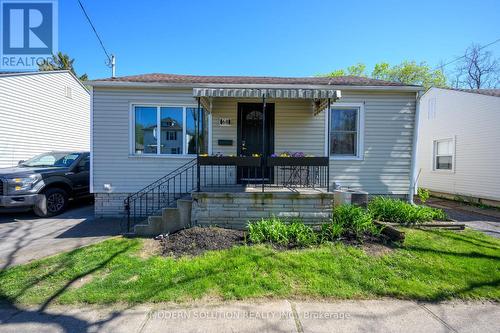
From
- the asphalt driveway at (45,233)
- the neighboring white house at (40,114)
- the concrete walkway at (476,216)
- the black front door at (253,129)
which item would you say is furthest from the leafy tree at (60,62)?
the concrete walkway at (476,216)

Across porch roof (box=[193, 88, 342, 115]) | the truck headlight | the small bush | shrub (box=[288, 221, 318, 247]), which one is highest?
porch roof (box=[193, 88, 342, 115])

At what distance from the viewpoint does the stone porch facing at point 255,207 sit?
5.55m

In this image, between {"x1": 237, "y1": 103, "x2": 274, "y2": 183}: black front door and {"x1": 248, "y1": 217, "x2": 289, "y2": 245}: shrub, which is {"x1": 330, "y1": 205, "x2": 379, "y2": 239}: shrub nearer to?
{"x1": 248, "y1": 217, "x2": 289, "y2": 245}: shrub

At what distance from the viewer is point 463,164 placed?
10.5 meters

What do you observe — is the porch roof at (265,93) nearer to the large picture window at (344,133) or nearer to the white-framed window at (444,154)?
the large picture window at (344,133)

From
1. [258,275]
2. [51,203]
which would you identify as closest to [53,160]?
[51,203]

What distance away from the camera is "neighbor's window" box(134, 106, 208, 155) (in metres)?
7.53

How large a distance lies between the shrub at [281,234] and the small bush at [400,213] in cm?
201

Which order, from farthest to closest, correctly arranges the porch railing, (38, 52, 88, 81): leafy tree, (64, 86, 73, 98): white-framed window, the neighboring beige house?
(38, 52, 88, 81): leafy tree → (64, 86, 73, 98): white-framed window → the neighboring beige house → the porch railing

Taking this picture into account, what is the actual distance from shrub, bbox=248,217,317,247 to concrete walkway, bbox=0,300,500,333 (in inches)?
65.8

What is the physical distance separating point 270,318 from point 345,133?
6.19 m

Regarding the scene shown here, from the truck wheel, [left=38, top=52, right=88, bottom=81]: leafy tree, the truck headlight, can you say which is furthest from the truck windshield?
[left=38, top=52, right=88, bottom=81]: leafy tree

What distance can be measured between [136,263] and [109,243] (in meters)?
1.33

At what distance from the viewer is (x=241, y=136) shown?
7.79m
